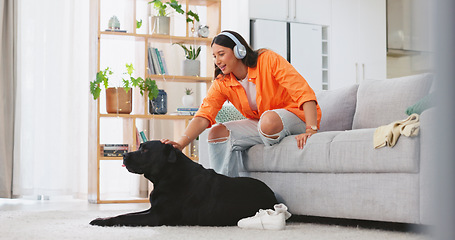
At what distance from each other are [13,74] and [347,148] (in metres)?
3.06

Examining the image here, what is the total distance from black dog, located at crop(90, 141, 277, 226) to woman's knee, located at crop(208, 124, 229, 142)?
1.35 ft

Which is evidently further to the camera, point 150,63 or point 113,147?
point 150,63

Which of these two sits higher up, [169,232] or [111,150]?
[111,150]

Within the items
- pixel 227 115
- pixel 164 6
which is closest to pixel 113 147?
pixel 164 6

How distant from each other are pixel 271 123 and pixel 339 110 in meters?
0.69

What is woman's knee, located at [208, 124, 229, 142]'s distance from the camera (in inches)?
102

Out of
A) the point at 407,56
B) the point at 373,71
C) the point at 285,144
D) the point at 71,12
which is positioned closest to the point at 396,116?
Answer: the point at 285,144

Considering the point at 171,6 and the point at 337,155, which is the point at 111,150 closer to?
the point at 171,6

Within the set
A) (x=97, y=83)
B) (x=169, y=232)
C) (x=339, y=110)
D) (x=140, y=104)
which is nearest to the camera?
(x=169, y=232)

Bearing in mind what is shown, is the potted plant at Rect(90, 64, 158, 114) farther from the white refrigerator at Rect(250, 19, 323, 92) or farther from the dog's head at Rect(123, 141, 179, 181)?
the dog's head at Rect(123, 141, 179, 181)

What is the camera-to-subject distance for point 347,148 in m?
2.15

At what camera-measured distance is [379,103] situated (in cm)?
275

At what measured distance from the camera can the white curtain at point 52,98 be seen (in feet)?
14.1

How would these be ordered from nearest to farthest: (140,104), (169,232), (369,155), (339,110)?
(169,232) < (369,155) < (339,110) < (140,104)
